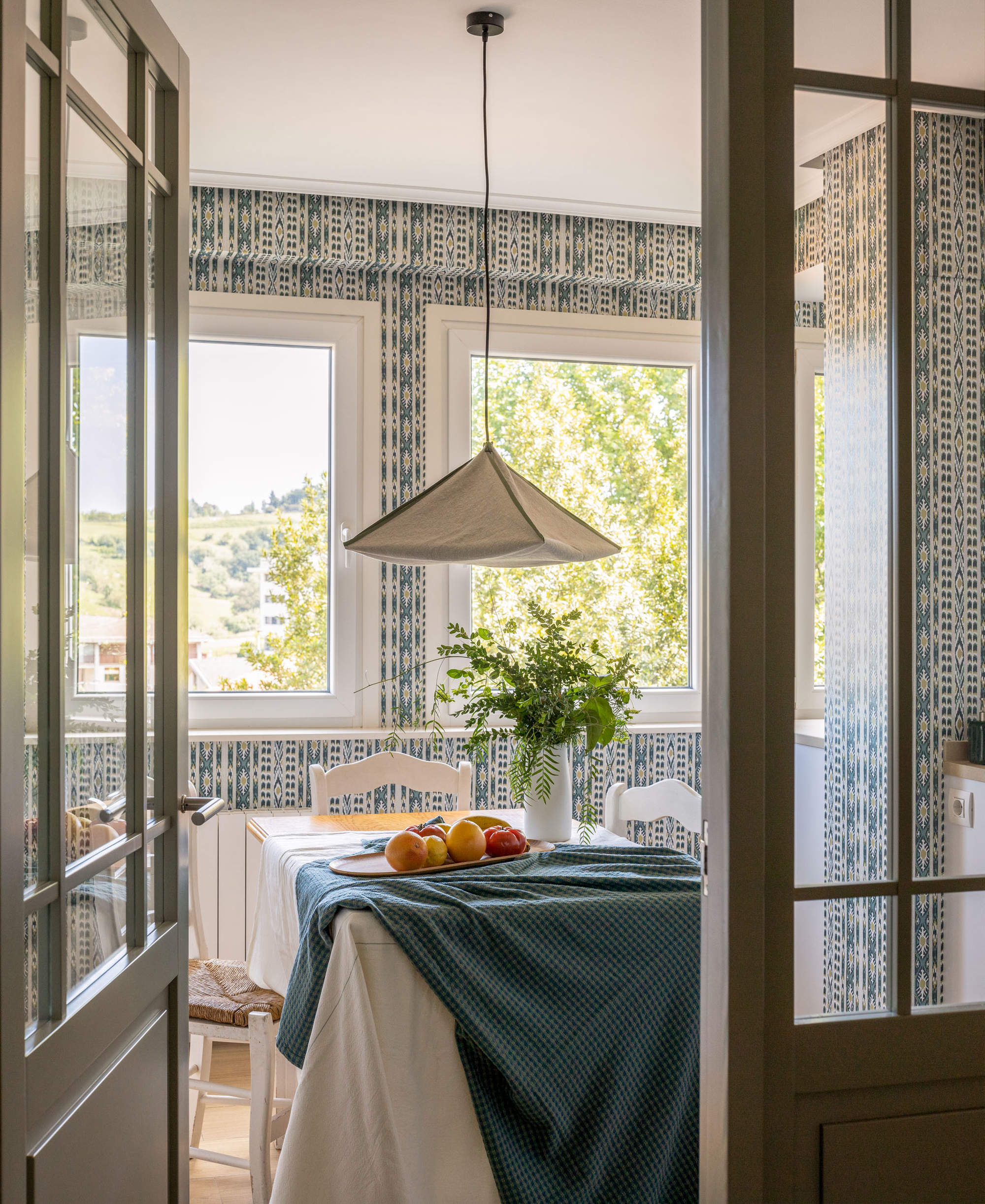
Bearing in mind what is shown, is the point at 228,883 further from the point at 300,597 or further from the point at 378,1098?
the point at 378,1098

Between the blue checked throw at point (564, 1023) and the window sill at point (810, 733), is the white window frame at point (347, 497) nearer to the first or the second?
the blue checked throw at point (564, 1023)

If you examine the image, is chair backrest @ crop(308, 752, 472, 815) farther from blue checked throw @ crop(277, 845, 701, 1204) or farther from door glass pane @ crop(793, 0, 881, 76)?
door glass pane @ crop(793, 0, 881, 76)

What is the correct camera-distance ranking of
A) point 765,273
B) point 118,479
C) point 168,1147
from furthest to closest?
point 168,1147, point 118,479, point 765,273

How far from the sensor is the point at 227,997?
2648mm

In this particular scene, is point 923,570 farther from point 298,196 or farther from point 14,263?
point 298,196

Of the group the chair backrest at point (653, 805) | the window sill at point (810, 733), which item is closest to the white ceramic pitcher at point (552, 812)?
the chair backrest at point (653, 805)

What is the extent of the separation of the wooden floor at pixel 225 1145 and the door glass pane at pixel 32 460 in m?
1.78

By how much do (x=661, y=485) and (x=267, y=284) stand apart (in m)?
1.64

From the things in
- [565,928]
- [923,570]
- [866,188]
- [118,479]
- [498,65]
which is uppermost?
[498,65]

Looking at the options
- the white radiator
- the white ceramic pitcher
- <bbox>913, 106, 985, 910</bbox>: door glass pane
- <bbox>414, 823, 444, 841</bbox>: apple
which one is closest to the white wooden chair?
<bbox>414, 823, 444, 841</bbox>: apple

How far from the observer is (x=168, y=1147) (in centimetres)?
182

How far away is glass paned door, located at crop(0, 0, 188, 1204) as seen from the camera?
1.22 m

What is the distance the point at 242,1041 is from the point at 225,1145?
0.56 m

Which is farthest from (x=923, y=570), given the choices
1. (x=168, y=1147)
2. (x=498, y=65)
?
(x=498, y=65)
